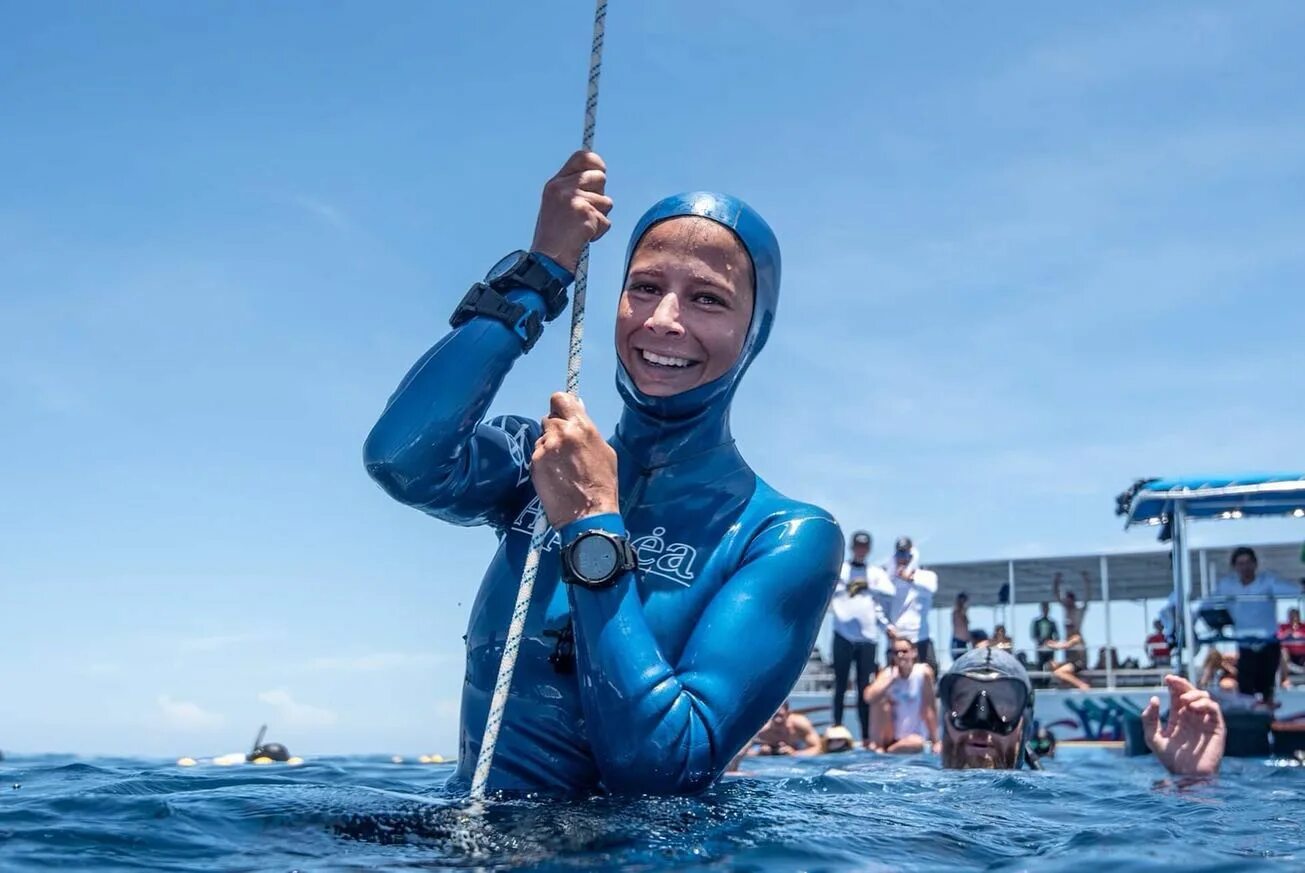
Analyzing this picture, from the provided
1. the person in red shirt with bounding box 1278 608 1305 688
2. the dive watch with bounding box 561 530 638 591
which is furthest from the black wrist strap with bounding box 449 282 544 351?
the person in red shirt with bounding box 1278 608 1305 688

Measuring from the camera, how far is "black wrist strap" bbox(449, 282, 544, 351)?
336cm

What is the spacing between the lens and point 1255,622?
13.1 m

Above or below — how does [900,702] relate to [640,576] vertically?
below

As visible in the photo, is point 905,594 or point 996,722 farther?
point 905,594

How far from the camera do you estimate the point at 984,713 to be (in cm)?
650

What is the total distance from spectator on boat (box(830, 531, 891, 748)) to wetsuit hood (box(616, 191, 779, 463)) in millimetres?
10062

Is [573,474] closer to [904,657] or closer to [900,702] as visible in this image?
[904,657]

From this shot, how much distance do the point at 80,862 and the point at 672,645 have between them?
1476 millimetres

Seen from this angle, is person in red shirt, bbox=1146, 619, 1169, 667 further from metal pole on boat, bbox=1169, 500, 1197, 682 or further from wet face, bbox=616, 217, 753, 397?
wet face, bbox=616, 217, 753, 397

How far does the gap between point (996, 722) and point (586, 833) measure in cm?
433

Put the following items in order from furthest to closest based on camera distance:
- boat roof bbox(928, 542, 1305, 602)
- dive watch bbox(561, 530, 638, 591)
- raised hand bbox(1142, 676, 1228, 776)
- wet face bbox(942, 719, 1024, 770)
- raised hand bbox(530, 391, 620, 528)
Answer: boat roof bbox(928, 542, 1305, 602) < wet face bbox(942, 719, 1024, 770) < raised hand bbox(1142, 676, 1228, 776) < raised hand bbox(530, 391, 620, 528) < dive watch bbox(561, 530, 638, 591)

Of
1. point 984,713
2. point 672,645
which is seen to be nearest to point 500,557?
point 672,645

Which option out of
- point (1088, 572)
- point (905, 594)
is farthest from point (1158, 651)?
point (905, 594)

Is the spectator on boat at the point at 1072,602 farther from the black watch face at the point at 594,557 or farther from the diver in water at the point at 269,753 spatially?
the black watch face at the point at 594,557
